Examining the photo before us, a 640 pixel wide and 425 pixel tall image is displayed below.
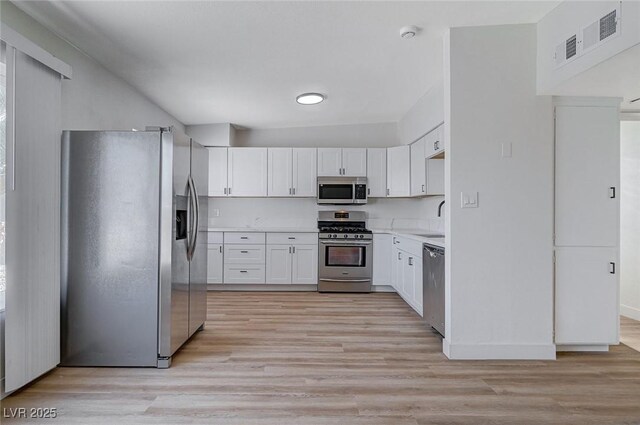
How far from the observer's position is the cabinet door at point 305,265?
16.9 feet

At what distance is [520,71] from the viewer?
283cm

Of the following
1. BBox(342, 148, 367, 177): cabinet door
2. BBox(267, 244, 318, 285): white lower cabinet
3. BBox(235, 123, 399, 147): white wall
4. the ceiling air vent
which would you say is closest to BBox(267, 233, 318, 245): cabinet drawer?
BBox(267, 244, 318, 285): white lower cabinet

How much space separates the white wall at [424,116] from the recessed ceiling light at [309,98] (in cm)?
120

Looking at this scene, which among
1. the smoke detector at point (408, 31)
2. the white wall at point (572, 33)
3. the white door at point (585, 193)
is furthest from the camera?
the white door at point (585, 193)

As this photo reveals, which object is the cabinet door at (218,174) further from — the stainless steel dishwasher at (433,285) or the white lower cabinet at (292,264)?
the stainless steel dishwasher at (433,285)

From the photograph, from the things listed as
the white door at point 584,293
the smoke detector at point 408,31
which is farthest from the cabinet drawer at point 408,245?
the smoke detector at point 408,31

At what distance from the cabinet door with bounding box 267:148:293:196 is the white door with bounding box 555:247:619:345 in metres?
3.57

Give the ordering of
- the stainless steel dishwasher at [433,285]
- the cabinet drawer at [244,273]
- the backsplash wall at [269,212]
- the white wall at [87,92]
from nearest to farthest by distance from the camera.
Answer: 1. the white wall at [87,92]
2. the stainless steel dishwasher at [433,285]
3. the cabinet drawer at [244,273]
4. the backsplash wall at [269,212]

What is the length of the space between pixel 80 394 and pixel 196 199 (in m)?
1.53

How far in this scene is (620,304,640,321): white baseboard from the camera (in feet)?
12.5

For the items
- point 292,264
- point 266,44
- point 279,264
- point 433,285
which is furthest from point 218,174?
point 433,285

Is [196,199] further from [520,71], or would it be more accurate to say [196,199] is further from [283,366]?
[520,71]

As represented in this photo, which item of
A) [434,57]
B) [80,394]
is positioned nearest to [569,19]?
[434,57]

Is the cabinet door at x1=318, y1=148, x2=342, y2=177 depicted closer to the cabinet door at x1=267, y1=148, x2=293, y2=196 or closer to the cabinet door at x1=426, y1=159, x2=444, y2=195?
the cabinet door at x1=267, y1=148, x2=293, y2=196
